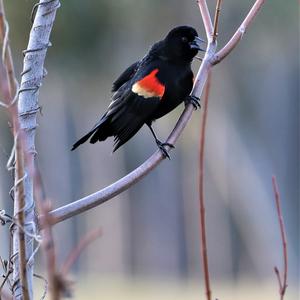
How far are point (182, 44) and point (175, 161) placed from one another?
1692 centimetres

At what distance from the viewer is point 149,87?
13.4 ft

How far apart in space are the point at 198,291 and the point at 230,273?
101 inches

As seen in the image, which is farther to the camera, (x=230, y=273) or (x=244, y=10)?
(x=230, y=273)

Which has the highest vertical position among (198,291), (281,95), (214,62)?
(281,95)

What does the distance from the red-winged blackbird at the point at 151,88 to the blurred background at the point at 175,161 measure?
12188 mm

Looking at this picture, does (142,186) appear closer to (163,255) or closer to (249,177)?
(163,255)

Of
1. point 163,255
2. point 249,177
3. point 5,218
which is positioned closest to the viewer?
point 5,218

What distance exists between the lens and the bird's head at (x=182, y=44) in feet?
14.5

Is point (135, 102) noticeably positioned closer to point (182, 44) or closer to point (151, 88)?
point (151, 88)

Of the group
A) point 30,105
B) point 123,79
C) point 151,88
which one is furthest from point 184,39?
point 30,105

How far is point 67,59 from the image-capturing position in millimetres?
18359

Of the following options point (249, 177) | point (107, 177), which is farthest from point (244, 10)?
point (107, 177)

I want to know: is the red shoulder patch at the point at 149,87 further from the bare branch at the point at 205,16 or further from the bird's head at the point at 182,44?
the bare branch at the point at 205,16

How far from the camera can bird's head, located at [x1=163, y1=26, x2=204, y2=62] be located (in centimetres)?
443
